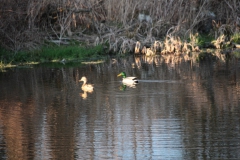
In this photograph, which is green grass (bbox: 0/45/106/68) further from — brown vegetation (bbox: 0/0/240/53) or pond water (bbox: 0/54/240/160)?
pond water (bbox: 0/54/240/160)

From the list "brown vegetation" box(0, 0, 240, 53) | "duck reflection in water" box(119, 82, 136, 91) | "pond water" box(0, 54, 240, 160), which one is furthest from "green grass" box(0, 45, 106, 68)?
"duck reflection in water" box(119, 82, 136, 91)

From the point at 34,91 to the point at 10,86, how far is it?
1511 millimetres

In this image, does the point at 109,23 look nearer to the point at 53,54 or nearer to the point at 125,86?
the point at 53,54

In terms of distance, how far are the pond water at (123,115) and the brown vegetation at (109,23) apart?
461 cm

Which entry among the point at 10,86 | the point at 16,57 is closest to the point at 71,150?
the point at 10,86

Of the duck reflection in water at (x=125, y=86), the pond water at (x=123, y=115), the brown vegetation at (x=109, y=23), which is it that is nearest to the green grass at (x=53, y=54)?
the brown vegetation at (x=109, y=23)

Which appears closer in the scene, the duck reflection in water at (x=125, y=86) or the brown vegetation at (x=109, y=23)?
the duck reflection in water at (x=125, y=86)

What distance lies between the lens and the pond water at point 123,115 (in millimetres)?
11234

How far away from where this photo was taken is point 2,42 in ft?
86.5

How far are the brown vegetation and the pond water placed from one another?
4.61 meters

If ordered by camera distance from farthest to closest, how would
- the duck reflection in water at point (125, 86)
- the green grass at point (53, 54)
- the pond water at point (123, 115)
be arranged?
the green grass at point (53, 54), the duck reflection in water at point (125, 86), the pond water at point (123, 115)

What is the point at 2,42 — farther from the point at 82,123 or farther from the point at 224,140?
the point at 224,140

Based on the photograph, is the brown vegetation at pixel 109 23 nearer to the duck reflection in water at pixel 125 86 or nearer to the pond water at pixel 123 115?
the pond water at pixel 123 115

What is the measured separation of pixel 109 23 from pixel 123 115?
15.5m
